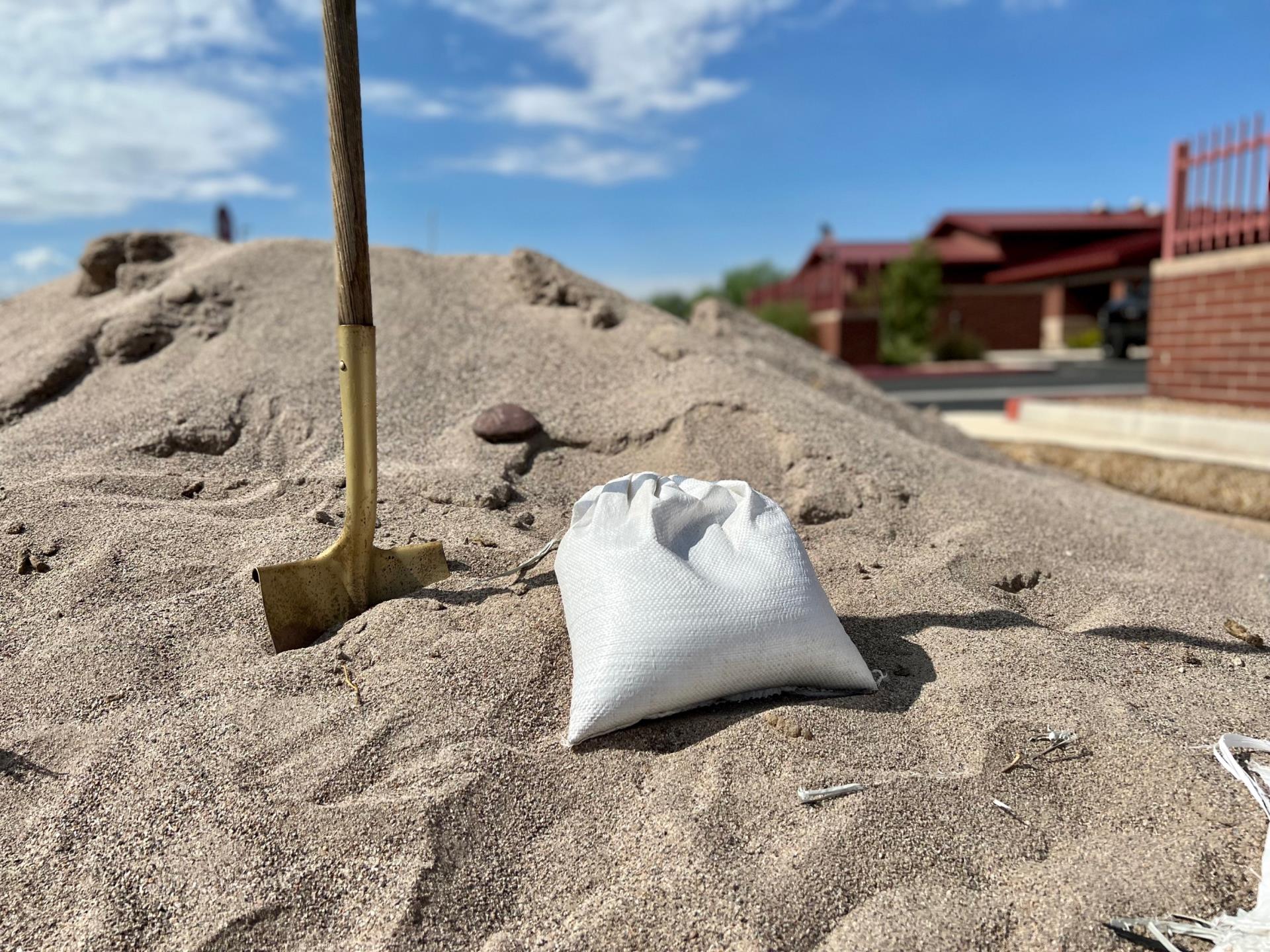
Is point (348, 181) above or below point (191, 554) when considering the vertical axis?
above

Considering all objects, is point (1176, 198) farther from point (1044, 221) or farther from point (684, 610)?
point (1044, 221)

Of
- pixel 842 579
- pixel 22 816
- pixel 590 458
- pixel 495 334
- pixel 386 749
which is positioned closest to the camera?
pixel 22 816

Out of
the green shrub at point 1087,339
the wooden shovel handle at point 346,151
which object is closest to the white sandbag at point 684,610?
the wooden shovel handle at point 346,151

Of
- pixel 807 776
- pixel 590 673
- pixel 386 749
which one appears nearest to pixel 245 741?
pixel 386 749

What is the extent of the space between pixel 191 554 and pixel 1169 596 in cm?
251

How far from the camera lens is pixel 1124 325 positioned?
19.0m

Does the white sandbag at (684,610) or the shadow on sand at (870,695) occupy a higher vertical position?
the white sandbag at (684,610)

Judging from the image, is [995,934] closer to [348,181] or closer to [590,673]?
[590,673]

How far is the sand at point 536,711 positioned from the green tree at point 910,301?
17340mm

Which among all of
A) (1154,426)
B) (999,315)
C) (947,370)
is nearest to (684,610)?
(1154,426)

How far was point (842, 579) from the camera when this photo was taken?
2.20m

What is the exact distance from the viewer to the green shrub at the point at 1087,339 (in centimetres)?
2208

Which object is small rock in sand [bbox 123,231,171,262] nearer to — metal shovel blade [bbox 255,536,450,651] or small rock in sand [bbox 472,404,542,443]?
small rock in sand [bbox 472,404,542,443]

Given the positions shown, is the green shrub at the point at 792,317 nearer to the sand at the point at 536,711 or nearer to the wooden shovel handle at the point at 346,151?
the sand at the point at 536,711
